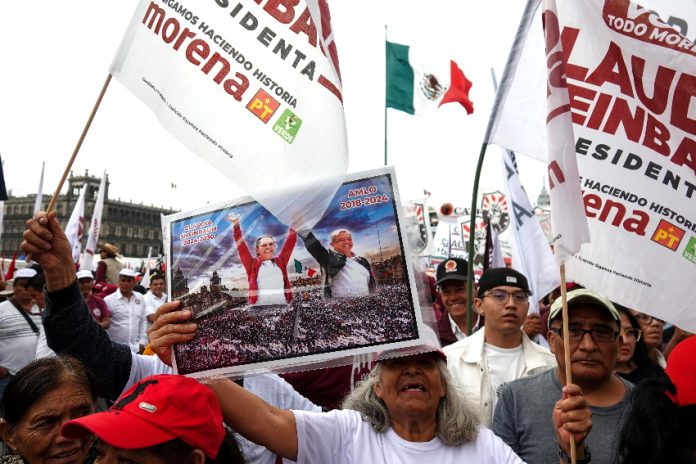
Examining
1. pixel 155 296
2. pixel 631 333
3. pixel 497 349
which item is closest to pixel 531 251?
pixel 631 333

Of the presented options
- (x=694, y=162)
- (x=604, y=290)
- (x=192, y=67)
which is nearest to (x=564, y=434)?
(x=604, y=290)

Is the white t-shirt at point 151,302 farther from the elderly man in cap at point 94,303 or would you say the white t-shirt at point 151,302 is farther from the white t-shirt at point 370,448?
the white t-shirt at point 370,448

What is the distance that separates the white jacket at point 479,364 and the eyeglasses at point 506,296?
0.23 m

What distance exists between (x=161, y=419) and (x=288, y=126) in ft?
3.25

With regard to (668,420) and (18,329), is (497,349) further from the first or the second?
(18,329)

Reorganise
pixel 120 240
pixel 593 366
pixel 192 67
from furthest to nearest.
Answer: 1. pixel 120 240
2. pixel 593 366
3. pixel 192 67

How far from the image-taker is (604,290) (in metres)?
2.88

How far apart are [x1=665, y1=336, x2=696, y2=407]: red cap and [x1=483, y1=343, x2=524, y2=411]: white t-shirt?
1.36 m

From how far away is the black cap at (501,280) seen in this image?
416 centimetres

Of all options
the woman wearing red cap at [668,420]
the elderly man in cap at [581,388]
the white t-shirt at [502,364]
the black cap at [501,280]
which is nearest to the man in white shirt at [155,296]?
the black cap at [501,280]

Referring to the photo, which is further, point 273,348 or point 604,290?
point 604,290

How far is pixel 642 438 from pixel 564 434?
0.32m

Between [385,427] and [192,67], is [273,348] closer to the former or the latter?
[385,427]

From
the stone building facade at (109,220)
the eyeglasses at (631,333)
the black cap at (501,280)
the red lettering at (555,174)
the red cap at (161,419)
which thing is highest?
the red lettering at (555,174)
